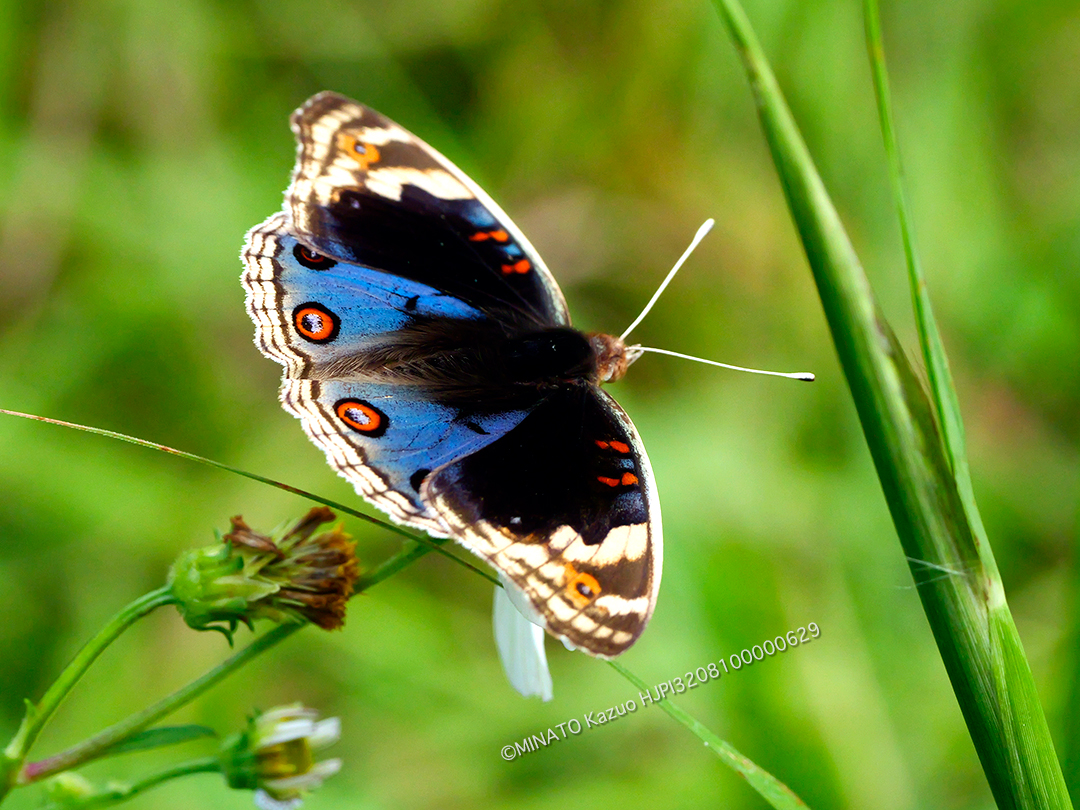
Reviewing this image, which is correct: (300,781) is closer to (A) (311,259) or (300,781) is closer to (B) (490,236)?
(A) (311,259)

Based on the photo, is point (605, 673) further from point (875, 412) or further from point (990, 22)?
point (990, 22)

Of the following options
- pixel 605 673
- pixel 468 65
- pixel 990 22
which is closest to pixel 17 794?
pixel 605 673

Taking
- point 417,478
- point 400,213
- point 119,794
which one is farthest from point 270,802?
point 400,213

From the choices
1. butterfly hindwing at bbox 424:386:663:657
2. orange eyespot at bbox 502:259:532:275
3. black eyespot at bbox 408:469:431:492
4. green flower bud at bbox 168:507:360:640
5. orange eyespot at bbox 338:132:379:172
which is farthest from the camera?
orange eyespot at bbox 502:259:532:275

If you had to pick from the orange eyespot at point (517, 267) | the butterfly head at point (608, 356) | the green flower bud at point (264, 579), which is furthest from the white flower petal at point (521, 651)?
the orange eyespot at point (517, 267)

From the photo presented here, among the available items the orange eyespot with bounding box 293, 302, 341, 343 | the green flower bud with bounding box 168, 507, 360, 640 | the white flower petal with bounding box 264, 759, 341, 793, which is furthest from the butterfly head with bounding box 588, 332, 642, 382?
the white flower petal with bounding box 264, 759, 341, 793

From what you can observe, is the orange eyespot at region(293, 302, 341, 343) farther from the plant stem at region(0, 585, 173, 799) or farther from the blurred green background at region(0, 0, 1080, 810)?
the blurred green background at region(0, 0, 1080, 810)
